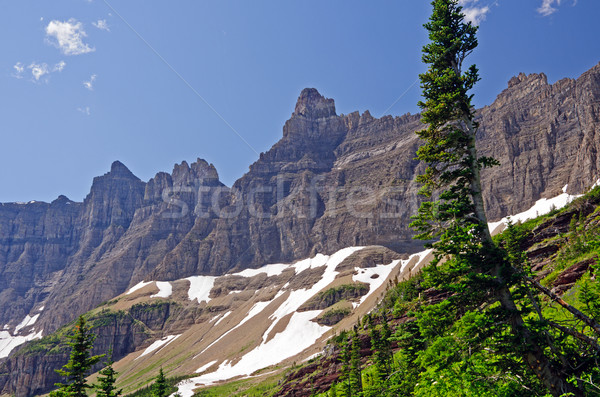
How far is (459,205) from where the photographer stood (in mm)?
14211

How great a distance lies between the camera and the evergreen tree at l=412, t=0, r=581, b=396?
40.6 feet

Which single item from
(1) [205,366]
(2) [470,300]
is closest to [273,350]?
(1) [205,366]

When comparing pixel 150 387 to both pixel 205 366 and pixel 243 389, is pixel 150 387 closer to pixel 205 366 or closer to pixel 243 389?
pixel 205 366

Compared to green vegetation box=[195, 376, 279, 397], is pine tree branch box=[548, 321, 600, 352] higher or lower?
higher

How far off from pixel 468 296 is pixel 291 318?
18740cm

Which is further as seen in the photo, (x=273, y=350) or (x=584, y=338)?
(x=273, y=350)

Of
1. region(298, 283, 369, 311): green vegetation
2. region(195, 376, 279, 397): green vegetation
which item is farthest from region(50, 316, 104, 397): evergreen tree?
region(298, 283, 369, 311): green vegetation

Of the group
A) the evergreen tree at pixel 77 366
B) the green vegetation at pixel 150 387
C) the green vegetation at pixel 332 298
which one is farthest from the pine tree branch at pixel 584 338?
the green vegetation at pixel 332 298

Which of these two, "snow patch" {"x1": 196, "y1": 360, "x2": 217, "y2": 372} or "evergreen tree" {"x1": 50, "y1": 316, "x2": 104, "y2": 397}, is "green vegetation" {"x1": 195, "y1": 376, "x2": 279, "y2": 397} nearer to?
"snow patch" {"x1": 196, "y1": 360, "x2": 217, "y2": 372}

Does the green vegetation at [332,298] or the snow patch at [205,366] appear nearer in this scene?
the snow patch at [205,366]

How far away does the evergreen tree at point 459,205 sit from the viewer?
12.4 meters

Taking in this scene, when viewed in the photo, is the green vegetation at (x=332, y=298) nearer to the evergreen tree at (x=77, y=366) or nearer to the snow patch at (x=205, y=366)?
the snow patch at (x=205, y=366)

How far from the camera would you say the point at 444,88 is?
16.3 meters

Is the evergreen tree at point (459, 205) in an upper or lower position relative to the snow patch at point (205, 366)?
upper
